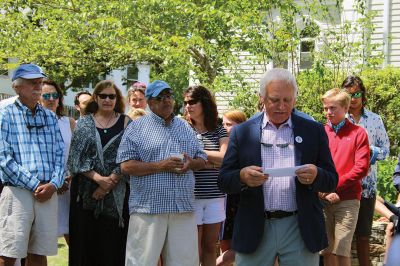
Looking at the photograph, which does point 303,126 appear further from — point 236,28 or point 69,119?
point 236,28

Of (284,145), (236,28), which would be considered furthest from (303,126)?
(236,28)

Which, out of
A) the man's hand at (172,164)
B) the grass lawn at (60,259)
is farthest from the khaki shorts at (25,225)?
the grass lawn at (60,259)

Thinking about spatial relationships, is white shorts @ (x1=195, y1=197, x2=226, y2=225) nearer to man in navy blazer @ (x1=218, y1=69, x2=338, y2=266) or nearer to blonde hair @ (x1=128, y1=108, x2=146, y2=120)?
blonde hair @ (x1=128, y1=108, x2=146, y2=120)

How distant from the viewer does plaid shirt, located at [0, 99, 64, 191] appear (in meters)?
6.22

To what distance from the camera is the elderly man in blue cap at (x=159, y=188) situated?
602cm

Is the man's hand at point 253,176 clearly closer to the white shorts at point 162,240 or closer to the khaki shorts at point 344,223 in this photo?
the white shorts at point 162,240

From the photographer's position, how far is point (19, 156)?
6.36 meters

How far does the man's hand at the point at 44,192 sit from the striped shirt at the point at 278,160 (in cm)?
246

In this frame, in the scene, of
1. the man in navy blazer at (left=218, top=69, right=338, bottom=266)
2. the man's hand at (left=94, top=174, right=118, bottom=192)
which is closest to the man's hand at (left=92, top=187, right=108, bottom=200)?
the man's hand at (left=94, top=174, right=118, bottom=192)

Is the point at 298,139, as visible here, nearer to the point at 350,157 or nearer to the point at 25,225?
the point at 350,157

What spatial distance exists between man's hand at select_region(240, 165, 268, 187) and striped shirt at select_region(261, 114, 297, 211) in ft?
0.60

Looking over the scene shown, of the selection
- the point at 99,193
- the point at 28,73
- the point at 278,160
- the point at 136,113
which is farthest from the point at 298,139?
the point at 136,113

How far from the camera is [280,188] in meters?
4.68

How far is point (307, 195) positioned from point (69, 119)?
3933 millimetres
